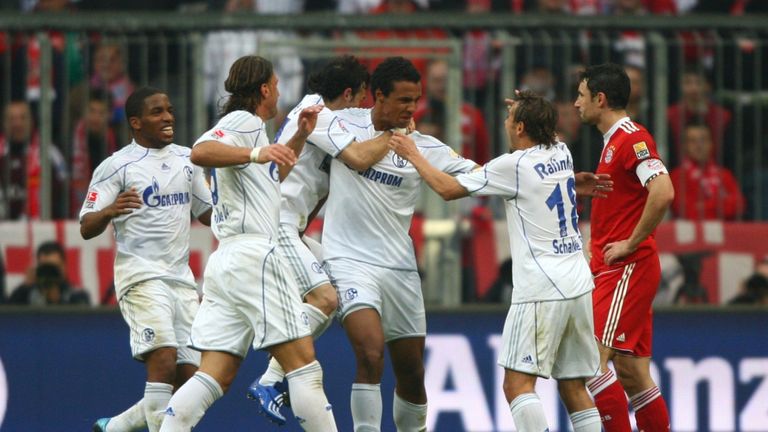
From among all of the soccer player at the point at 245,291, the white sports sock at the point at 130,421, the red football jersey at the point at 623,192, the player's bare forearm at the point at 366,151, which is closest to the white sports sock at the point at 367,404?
the soccer player at the point at 245,291

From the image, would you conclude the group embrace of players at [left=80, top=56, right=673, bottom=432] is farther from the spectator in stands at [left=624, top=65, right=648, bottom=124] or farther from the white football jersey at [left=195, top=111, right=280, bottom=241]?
the spectator in stands at [left=624, top=65, right=648, bottom=124]

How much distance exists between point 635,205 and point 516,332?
1090mm

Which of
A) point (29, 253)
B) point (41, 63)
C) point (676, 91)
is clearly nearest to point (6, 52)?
point (41, 63)

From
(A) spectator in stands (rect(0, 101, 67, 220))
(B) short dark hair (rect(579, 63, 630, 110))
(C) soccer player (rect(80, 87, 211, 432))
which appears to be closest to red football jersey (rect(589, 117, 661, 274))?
(B) short dark hair (rect(579, 63, 630, 110))

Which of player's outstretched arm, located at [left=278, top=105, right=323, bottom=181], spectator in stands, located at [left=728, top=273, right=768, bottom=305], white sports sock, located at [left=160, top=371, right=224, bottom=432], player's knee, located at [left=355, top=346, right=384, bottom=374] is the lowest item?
white sports sock, located at [left=160, top=371, right=224, bottom=432]

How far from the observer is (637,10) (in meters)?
12.7

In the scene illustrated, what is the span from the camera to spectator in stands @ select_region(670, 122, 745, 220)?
1123cm

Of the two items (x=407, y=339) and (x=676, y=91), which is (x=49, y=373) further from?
(x=676, y=91)

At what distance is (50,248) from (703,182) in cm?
461

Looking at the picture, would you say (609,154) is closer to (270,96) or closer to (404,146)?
(404,146)

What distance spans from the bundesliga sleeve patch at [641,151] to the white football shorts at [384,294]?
1.40 m

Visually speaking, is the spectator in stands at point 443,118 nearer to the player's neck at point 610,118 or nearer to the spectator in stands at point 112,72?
the spectator in stands at point 112,72

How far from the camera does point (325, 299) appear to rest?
8609 millimetres

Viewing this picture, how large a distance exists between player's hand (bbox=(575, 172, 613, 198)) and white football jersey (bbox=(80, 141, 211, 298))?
90.3 inches
